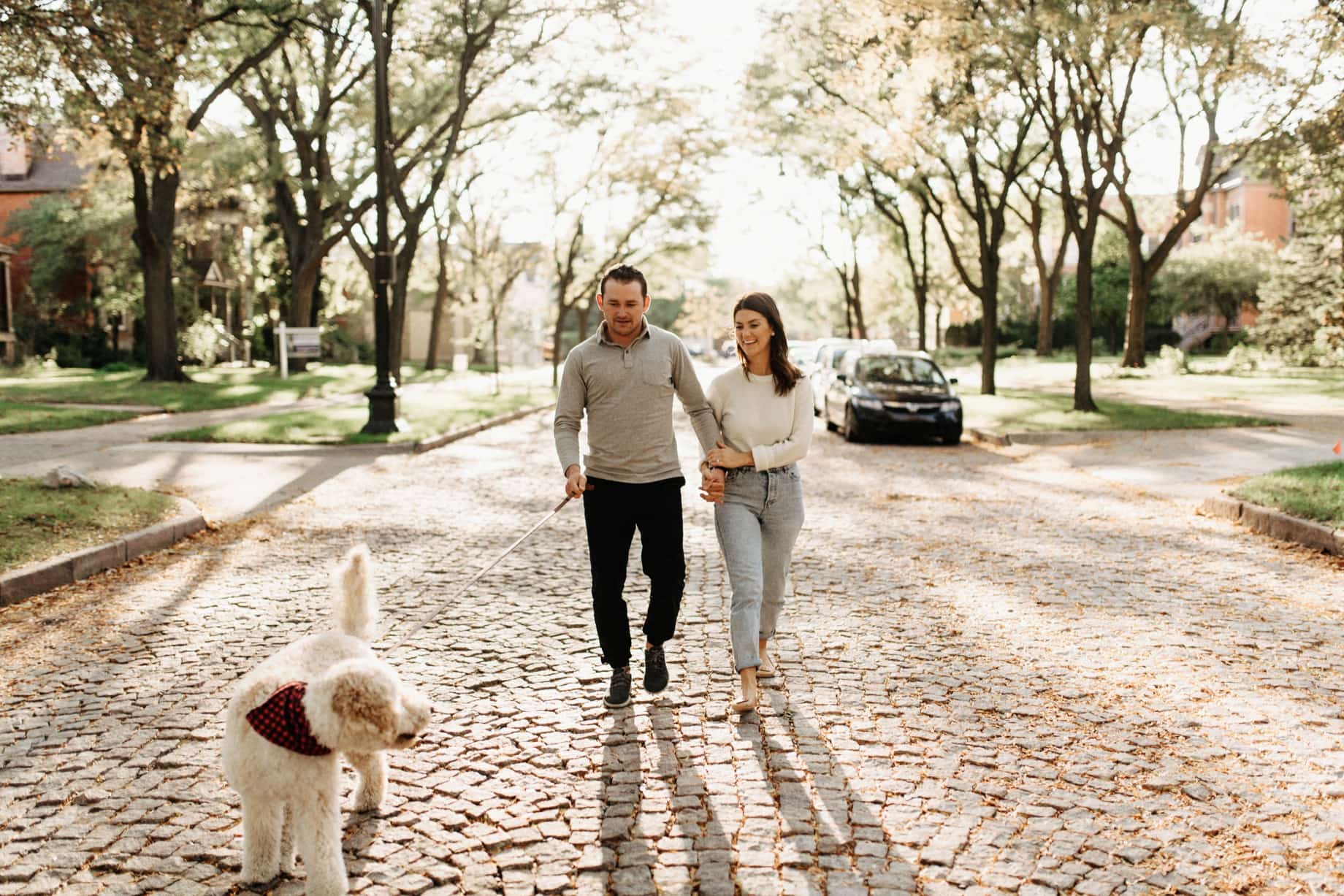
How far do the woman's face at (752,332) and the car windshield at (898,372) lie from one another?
14.9 m

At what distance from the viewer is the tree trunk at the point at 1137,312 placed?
1314 inches

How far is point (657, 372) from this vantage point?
197 inches

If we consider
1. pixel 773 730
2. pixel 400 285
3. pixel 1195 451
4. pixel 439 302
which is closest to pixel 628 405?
pixel 773 730

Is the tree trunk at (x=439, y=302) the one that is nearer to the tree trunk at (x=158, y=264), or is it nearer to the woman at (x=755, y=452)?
the tree trunk at (x=158, y=264)

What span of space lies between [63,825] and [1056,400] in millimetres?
24406

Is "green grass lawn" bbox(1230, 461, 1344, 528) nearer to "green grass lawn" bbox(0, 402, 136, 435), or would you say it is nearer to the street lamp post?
the street lamp post

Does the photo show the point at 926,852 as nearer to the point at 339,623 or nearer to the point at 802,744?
the point at 802,744

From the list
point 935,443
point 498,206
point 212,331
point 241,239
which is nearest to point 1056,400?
point 935,443

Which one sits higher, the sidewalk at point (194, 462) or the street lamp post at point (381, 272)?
the street lamp post at point (381, 272)

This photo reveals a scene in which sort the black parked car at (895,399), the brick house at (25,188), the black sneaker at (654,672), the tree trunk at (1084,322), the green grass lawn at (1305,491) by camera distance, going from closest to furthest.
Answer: the black sneaker at (654,672)
the green grass lawn at (1305,491)
the black parked car at (895,399)
the tree trunk at (1084,322)
the brick house at (25,188)

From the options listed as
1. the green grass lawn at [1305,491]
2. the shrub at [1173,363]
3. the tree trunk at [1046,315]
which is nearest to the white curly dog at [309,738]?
the green grass lawn at [1305,491]

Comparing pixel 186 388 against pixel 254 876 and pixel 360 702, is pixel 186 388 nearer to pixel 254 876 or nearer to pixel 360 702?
pixel 254 876

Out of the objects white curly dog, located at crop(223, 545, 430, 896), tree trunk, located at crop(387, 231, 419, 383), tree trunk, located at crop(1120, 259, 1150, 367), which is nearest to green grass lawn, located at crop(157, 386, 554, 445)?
tree trunk, located at crop(387, 231, 419, 383)

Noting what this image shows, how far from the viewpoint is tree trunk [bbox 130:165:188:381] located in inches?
1058
